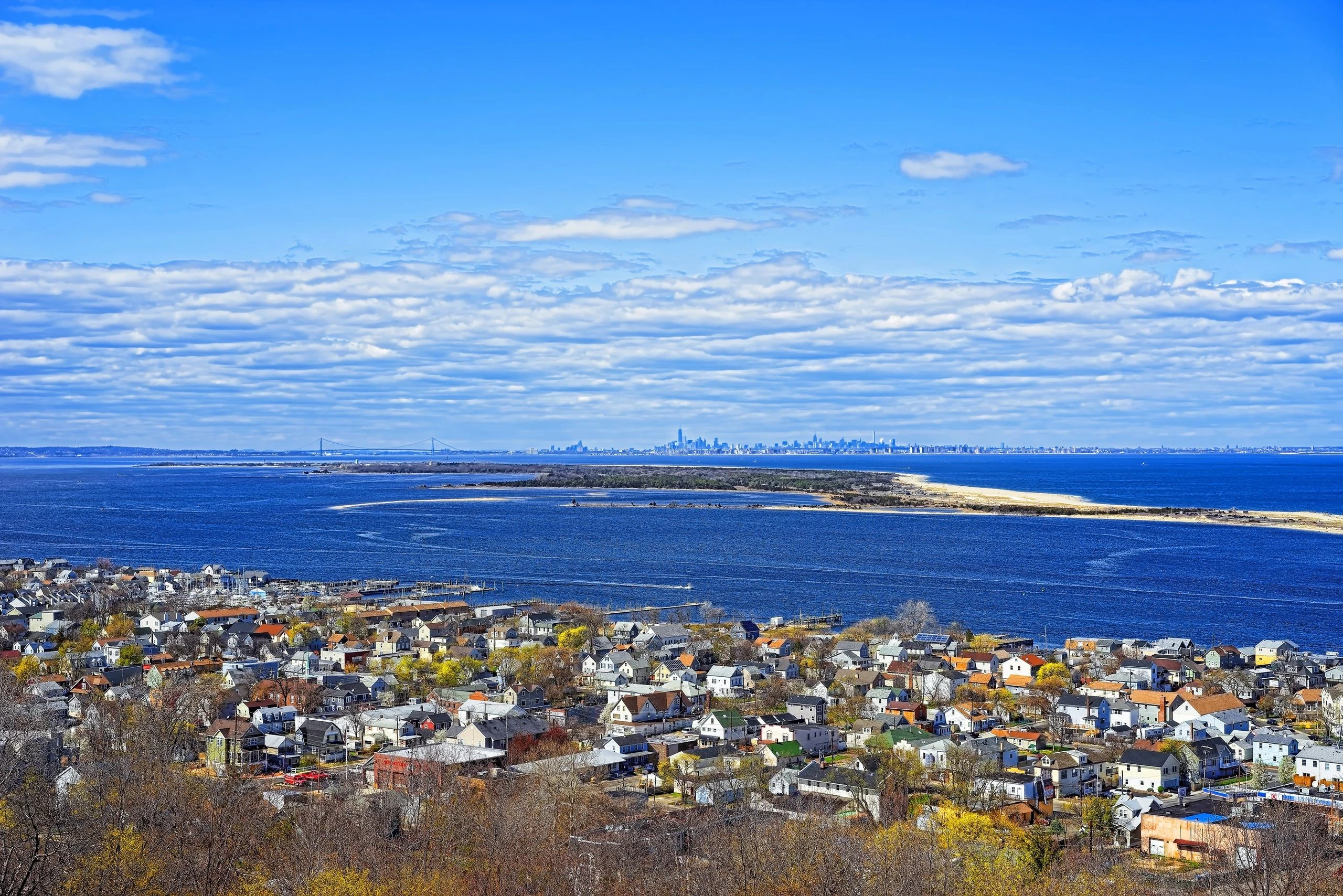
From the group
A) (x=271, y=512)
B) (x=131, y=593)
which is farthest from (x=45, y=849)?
(x=271, y=512)

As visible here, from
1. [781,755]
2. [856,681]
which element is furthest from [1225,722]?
[781,755]

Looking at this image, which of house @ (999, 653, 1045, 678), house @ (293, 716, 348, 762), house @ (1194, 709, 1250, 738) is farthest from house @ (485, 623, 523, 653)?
house @ (1194, 709, 1250, 738)

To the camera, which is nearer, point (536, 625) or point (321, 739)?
point (321, 739)

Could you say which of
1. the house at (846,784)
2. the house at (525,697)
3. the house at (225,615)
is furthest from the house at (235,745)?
the house at (225,615)

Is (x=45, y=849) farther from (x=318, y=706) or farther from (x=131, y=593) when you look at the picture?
(x=131, y=593)

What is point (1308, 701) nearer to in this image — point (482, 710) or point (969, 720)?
point (969, 720)

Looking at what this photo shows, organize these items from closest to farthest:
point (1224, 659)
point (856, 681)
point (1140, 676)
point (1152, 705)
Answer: point (1152, 705) < point (1140, 676) < point (856, 681) < point (1224, 659)
